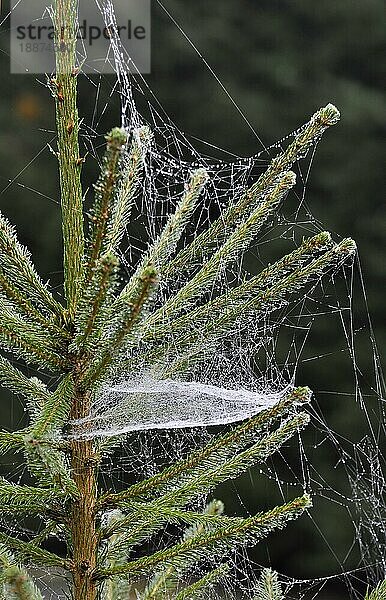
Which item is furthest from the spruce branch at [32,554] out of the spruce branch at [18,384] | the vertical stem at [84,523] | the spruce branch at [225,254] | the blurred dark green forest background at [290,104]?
the blurred dark green forest background at [290,104]

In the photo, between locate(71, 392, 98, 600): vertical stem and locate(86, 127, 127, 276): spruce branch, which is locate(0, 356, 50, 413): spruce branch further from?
locate(86, 127, 127, 276): spruce branch

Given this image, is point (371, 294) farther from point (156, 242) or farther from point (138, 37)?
point (156, 242)

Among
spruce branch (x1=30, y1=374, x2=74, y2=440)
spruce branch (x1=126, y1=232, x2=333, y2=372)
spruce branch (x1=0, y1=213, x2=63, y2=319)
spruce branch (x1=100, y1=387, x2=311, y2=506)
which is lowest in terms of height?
spruce branch (x1=100, y1=387, x2=311, y2=506)

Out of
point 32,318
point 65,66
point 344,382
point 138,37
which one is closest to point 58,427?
point 32,318

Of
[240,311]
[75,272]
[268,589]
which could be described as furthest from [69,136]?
[268,589]

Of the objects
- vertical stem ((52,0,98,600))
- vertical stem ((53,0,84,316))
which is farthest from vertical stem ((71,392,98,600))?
vertical stem ((53,0,84,316))

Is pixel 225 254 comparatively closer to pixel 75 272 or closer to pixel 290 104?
pixel 75 272
